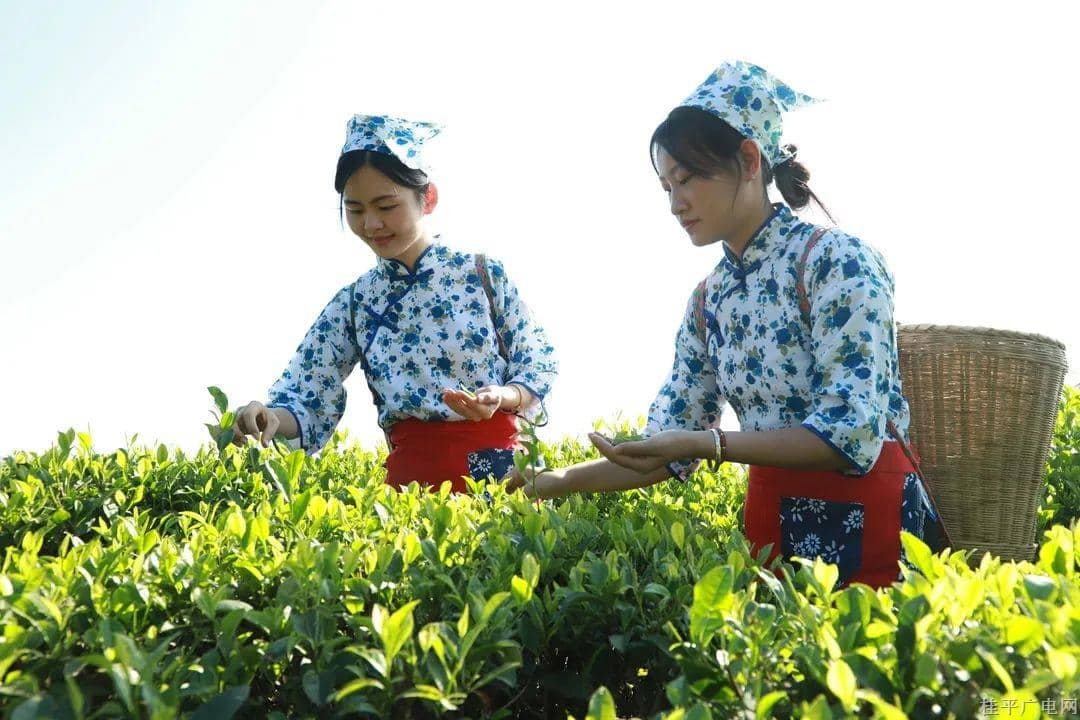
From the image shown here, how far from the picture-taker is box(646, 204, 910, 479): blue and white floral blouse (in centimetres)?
268

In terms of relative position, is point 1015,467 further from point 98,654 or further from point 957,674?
point 98,654

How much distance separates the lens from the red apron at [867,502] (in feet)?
9.39

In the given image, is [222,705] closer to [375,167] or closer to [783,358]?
[783,358]

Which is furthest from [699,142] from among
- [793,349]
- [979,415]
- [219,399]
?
[219,399]

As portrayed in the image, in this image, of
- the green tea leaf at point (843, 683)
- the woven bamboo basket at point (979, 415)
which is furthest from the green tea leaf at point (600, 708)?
the woven bamboo basket at point (979, 415)

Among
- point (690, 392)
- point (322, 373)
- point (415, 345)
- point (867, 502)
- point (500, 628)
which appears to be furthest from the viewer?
point (322, 373)

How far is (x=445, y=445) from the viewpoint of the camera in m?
4.09

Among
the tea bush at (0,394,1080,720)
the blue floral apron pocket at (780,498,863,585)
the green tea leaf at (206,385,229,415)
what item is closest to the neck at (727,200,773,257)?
the blue floral apron pocket at (780,498,863,585)

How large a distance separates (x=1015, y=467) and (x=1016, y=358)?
1.35 ft

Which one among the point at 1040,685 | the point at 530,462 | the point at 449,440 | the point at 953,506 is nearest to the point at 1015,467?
the point at 953,506

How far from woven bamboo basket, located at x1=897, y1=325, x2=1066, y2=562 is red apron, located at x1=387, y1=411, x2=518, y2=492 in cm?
160

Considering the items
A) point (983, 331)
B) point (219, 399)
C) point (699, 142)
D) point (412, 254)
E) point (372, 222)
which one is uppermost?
point (372, 222)

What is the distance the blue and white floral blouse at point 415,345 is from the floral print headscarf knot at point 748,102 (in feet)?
4.92

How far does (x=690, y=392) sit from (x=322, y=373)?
5.92 feet
